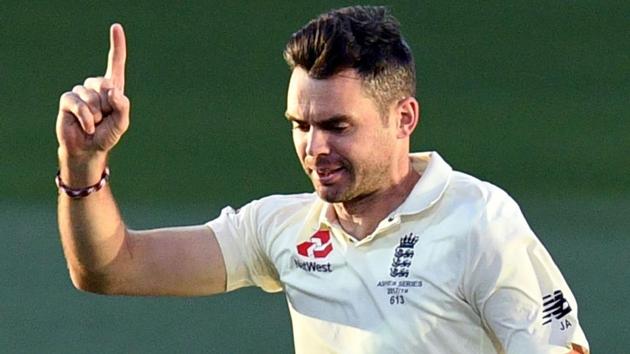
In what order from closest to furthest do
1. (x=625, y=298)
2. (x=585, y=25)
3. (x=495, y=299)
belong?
(x=495, y=299)
(x=625, y=298)
(x=585, y=25)

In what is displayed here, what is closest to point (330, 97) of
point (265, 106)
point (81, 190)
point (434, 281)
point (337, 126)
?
point (337, 126)

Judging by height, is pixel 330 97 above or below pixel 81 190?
above

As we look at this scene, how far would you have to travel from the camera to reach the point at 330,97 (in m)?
2.96

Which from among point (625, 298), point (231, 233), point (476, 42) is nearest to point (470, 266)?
point (231, 233)

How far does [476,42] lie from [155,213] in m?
1.27

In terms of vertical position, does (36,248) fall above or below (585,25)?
below

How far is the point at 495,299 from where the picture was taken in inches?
114

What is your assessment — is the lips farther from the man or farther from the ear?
the ear

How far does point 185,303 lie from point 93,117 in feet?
8.89

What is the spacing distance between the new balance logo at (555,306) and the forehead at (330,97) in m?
0.47

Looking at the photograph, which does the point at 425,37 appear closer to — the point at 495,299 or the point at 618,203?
the point at 618,203

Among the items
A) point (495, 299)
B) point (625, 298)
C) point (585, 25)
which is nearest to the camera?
point (495, 299)

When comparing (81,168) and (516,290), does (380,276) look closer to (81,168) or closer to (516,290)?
(516,290)

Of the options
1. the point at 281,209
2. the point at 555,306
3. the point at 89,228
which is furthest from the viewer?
the point at 281,209
